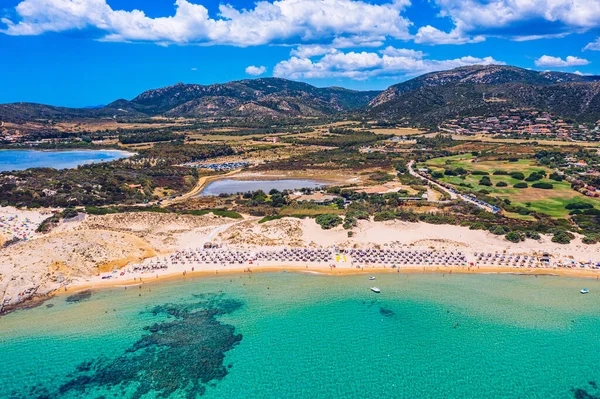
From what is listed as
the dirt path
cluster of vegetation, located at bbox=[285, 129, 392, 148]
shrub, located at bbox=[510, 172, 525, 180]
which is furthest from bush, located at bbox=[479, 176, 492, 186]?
cluster of vegetation, located at bbox=[285, 129, 392, 148]

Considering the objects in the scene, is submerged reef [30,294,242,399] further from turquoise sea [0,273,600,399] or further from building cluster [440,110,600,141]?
building cluster [440,110,600,141]

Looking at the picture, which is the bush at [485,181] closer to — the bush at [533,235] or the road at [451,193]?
the road at [451,193]

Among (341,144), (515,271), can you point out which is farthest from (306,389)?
(341,144)

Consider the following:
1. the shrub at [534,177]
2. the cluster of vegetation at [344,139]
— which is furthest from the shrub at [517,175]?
the cluster of vegetation at [344,139]

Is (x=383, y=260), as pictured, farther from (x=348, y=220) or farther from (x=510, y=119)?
(x=510, y=119)

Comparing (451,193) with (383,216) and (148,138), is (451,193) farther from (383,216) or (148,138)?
(148,138)
